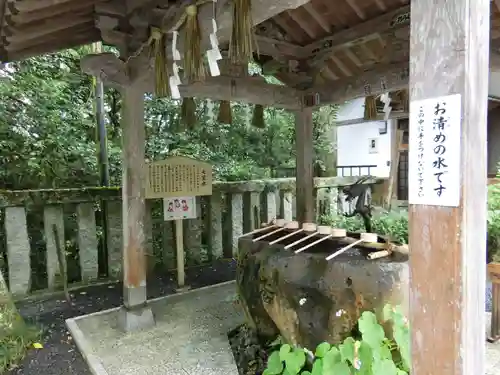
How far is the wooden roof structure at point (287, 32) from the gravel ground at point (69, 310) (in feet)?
8.93

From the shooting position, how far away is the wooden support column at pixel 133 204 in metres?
3.59

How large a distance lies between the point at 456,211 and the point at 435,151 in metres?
0.22

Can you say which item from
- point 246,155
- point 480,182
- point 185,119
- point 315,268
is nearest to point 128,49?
point 185,119

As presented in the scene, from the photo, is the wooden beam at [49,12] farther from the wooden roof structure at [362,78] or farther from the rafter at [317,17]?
the rafter at [317,17]

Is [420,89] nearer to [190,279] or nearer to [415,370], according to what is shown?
[415,370]

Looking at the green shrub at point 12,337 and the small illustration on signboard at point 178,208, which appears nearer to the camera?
the green shrub at point 12,337

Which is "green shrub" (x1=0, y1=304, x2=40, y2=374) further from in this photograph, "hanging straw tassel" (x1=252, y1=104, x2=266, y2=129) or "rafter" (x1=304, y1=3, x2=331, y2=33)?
"rafter" (x1=304, y1=3, x2=331, y2=33)

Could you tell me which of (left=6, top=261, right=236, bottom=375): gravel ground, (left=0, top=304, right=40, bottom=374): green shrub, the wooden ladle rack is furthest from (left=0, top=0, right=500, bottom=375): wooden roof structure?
the wooden ladle rack

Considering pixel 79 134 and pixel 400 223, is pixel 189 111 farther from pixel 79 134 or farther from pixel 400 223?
pixel 400 223

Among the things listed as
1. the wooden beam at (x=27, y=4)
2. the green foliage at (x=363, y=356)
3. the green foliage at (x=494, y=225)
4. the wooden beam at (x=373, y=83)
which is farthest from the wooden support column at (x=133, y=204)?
the green foliage at (x=494, y=225)

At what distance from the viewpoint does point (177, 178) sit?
15.1 ft

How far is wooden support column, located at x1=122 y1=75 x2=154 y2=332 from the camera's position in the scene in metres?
3.59

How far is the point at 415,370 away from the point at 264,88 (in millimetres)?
3890

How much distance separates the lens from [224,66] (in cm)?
450
